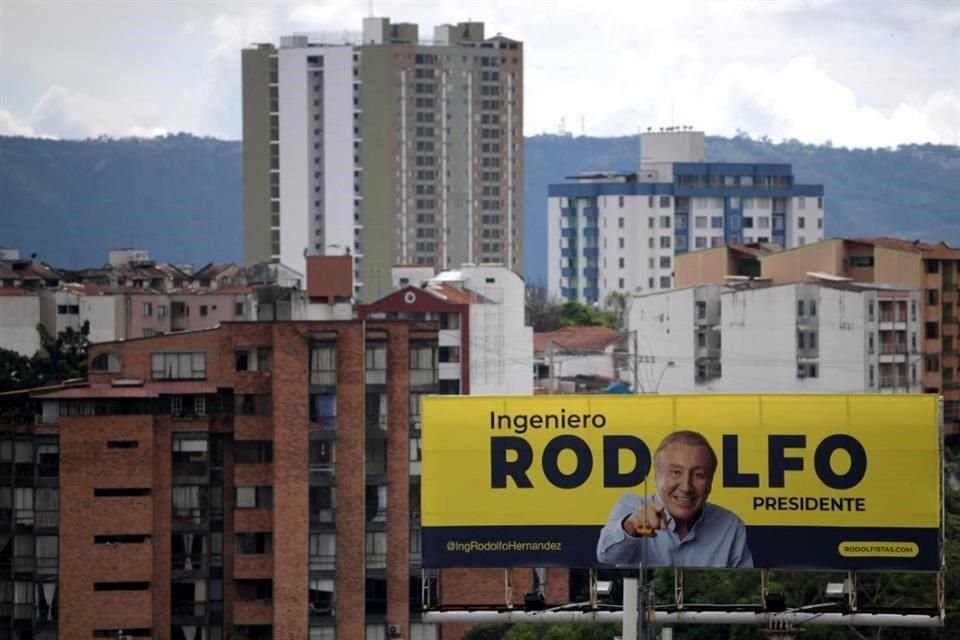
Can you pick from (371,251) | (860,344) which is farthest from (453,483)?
(371,251)

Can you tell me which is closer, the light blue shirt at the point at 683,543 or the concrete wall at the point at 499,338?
the light blue shirt at the point at 683,543

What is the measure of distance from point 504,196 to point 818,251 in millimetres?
70318

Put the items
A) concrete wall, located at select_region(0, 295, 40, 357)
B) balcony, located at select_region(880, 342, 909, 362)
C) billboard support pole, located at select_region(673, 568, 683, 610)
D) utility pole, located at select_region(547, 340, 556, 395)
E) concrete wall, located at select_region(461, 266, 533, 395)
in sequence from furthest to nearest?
1. concrete wall, located at select_region(0, 295, 40, 357)
2. utility pole, located at select_region(547, 340, 556, 395)
3. balcony, located at select_region(880, 342, 909, 362)
4. concrete wall, located at select_region(461, 266, 533, 395)
5. billboard support pole, located at select_region(673, 568, 683, 610)

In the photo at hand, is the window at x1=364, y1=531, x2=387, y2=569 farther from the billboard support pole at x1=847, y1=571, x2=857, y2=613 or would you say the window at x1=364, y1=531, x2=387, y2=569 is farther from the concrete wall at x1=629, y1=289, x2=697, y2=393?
the concrete wall at x1=629, y1=289, x2=697, y2=393

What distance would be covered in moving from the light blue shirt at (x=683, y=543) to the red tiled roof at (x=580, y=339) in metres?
59.2

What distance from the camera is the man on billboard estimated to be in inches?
912

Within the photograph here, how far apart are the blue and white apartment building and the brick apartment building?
290 feet

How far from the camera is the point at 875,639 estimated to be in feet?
117

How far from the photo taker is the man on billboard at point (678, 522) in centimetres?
2316

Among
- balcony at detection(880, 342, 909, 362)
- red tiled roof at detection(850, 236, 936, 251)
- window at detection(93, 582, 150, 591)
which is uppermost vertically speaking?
red tiled roof at detection(850, 236, 936, 251)

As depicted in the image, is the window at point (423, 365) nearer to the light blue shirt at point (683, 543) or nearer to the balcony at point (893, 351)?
Result: the light blue shirt at point (683, 543)

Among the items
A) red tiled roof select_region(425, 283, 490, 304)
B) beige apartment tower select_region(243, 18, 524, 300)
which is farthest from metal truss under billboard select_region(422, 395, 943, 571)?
beige apartment tower select_region(243, 18, 524, 300)

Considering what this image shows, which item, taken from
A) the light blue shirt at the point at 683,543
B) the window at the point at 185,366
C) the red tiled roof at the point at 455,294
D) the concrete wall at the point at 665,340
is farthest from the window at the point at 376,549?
the concrete wall at the point at 665,340

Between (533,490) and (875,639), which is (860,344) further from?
(533,490)
